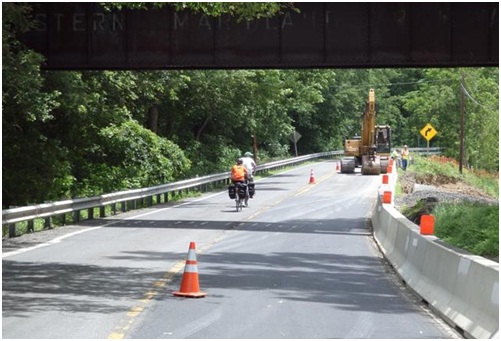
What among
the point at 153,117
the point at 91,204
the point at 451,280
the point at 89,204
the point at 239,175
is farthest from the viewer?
the point at 153,117

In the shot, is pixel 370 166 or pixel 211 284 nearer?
pixel 211 284

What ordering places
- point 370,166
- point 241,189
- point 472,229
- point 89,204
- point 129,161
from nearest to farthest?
point 472,229 → point 89,204 → point 241,189 → point 129,161 → point 370,166

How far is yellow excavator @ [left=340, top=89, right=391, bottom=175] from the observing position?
58.8m

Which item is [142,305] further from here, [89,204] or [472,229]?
[89,204]

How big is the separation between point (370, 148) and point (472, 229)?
40.7 metres

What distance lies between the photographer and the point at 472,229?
64.9 feet

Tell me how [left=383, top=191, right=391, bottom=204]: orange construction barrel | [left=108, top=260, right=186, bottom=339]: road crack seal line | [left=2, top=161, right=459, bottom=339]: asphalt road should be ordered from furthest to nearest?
[left=383, top=191, right=391, bottom=204]: orange construction barrel → [left=2, top=161, right=459, bottom=339]: asphalt road → [left=108, top=260, right=186, bottom=339]: road crack seal line

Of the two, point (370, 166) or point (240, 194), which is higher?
point (240, 194)

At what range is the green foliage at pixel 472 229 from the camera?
58.4 feet

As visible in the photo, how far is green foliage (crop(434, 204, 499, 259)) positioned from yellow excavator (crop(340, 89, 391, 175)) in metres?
34.9

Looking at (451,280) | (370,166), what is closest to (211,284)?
(451,280)

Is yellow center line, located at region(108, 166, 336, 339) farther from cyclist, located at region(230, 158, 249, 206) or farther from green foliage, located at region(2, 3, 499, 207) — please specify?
cyclist, located at region(230, 158, 249, 206)

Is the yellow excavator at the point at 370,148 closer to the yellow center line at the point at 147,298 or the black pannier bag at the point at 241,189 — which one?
the black pannier bag at the point at 241,189

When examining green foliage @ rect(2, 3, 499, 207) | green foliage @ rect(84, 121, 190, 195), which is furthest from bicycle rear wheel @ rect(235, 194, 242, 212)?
green foliage @ rect(84, 121, 190, 195)
